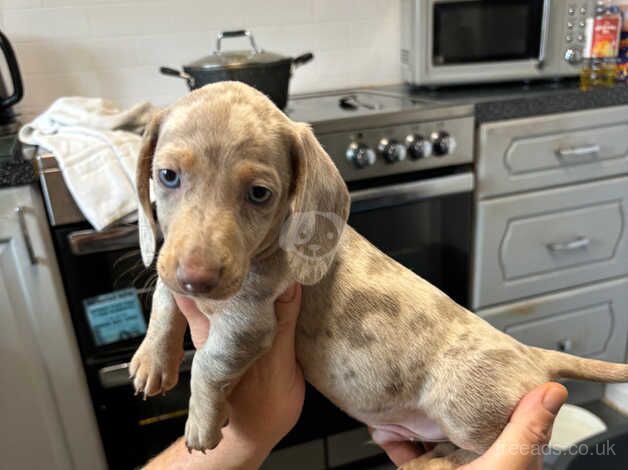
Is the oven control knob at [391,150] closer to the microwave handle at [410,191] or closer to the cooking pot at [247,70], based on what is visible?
the microwave handle at [410,191]

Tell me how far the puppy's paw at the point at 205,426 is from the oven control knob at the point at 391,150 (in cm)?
109

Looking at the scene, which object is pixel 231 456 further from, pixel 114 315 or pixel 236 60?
pixel 236 60

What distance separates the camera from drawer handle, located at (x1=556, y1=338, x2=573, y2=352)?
7.53ft

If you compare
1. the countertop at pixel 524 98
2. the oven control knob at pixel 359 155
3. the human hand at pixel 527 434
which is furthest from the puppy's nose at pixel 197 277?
the countertop at pixel 524 98

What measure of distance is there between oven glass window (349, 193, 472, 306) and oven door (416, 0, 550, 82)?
582 mm

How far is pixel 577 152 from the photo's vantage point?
202cm

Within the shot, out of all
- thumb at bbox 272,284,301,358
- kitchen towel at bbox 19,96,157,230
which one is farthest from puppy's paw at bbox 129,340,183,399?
kitchen towel at bbox 19,96,157,230

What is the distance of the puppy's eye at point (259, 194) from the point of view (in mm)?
788

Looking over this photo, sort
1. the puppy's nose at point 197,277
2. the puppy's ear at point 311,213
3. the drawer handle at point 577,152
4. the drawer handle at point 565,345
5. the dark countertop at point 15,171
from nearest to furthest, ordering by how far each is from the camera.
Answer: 1. the puppy's nose at point 197,277
2. the puppy's ear at point 311,213
3. the dark countertop at point 15,171
4. the drawer handle at point 577,152
5. the drawer handle at point 565,345

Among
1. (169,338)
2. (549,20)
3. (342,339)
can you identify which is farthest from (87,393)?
(549,20)

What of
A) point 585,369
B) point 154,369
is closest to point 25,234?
point 154,369

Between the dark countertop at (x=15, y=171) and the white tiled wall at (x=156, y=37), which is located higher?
the white tiled wall at (x=156, y=37)

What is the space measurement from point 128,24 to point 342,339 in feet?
5.89

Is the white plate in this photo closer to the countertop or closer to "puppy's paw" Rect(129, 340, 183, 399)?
the countertop
